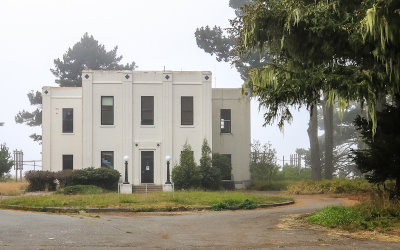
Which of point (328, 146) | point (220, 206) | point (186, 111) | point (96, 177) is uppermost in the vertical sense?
point (186, 111)

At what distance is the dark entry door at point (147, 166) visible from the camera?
33.5 m

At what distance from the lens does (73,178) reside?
30.7 m

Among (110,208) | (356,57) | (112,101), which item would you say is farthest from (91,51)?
(356,57)

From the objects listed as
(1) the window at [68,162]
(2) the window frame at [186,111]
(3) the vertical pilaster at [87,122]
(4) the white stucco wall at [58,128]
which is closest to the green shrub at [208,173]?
(2) the window frame at [186,111]

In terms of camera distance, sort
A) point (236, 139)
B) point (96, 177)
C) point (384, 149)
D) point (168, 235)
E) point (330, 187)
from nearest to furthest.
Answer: point (168, 235) < point (384, 149) < point (330, 187) < point (96, 177) < point (236, 139)

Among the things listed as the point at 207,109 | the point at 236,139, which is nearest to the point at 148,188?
the point at 207,109

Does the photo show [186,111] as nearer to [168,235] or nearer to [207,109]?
[207,109]

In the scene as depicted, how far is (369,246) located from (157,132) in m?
24.6

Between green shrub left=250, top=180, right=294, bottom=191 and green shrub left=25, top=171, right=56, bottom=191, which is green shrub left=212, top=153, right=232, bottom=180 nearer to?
green shrub left=250, top=180, right=294, bottom=191

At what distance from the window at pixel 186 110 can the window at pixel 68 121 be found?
306 inches

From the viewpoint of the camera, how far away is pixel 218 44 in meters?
43.9

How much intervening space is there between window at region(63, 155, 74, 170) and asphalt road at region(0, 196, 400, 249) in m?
20.9

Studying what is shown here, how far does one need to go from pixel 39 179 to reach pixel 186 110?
1015 centimetres

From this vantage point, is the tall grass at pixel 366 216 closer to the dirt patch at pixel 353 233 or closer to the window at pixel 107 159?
the dirt patch at pixel 353 233
